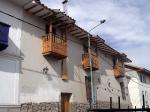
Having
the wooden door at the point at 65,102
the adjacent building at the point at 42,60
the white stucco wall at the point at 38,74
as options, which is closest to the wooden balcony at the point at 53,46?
the adjacent building at the point at 42,60

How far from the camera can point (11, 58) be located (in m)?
16.1

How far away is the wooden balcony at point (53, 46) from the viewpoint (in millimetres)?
18281

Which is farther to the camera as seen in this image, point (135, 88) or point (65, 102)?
point (135, 88)

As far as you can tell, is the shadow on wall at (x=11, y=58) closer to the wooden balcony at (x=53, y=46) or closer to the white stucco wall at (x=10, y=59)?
the white stucco wall at (x=10, y=59)

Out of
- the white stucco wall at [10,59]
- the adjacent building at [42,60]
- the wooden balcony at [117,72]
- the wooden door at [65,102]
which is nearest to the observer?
the white stucco wall at [10,59]

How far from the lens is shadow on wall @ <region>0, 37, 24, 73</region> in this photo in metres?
15.6

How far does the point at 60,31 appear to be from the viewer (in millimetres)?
21156

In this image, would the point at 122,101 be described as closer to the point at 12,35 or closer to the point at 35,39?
the point at 35,39

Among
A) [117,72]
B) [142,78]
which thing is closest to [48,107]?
[117,72]

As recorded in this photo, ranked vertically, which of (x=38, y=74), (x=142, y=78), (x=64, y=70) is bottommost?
(x=38, y=74)

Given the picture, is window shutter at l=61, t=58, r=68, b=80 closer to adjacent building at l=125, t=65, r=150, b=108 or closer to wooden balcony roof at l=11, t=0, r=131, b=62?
wooden balcony roof at l=11, t=0, r=131, b=62

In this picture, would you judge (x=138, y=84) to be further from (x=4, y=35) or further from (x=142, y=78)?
(x=4, y=35)

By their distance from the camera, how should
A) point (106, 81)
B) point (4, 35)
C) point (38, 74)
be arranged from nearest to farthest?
point (4, 35) < point (38, 74) < point (106, 81)

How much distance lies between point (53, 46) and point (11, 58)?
10.7ft
